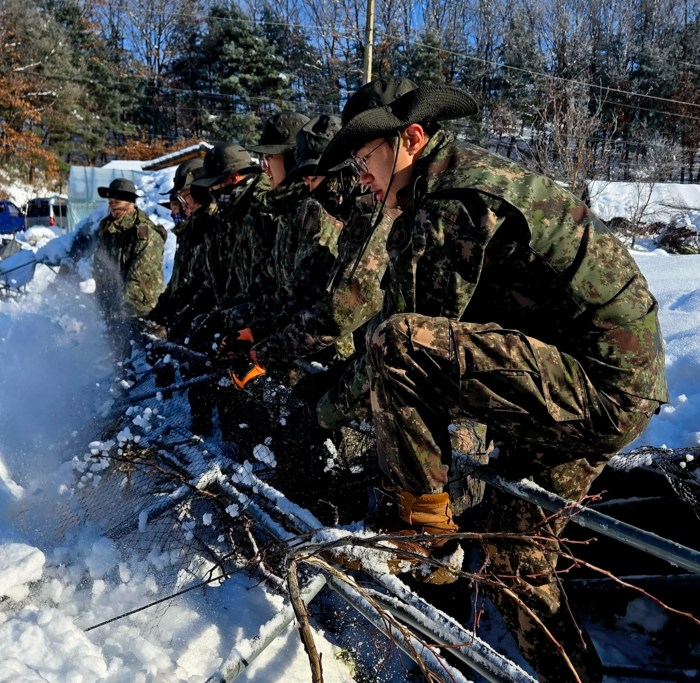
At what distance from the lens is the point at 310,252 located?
3352mm

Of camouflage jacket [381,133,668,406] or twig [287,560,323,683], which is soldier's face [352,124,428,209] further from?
twig [287,560,323,683]

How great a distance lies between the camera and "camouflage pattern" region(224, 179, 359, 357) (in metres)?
3.34

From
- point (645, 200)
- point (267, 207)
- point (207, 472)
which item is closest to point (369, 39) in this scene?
point (267, 207)

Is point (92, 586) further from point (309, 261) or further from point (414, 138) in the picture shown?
point (414, 138)

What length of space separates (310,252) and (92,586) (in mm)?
2018

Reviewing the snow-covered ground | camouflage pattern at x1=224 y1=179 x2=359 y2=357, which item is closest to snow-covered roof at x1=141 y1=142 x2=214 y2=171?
the snow-covered ground

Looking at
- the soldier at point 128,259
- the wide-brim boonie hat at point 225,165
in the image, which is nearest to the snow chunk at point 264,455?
the wide-brim boonie hat at point 225,165

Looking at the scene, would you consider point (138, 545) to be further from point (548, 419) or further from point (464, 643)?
point (548, 419)

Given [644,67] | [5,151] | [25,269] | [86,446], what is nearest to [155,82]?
[5,151]

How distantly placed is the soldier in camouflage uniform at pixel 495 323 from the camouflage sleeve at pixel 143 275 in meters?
5.25

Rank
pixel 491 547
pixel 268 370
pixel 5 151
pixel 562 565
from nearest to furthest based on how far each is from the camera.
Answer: pixel 491 547 < pixel 562 565 < pixel 268 370 < pixel 5 151

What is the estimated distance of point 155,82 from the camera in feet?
140

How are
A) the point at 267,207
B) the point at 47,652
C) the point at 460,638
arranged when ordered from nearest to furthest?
the point at 460,638, the point at 47,652, the point at 267,207

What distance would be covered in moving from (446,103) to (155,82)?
46874 mm
